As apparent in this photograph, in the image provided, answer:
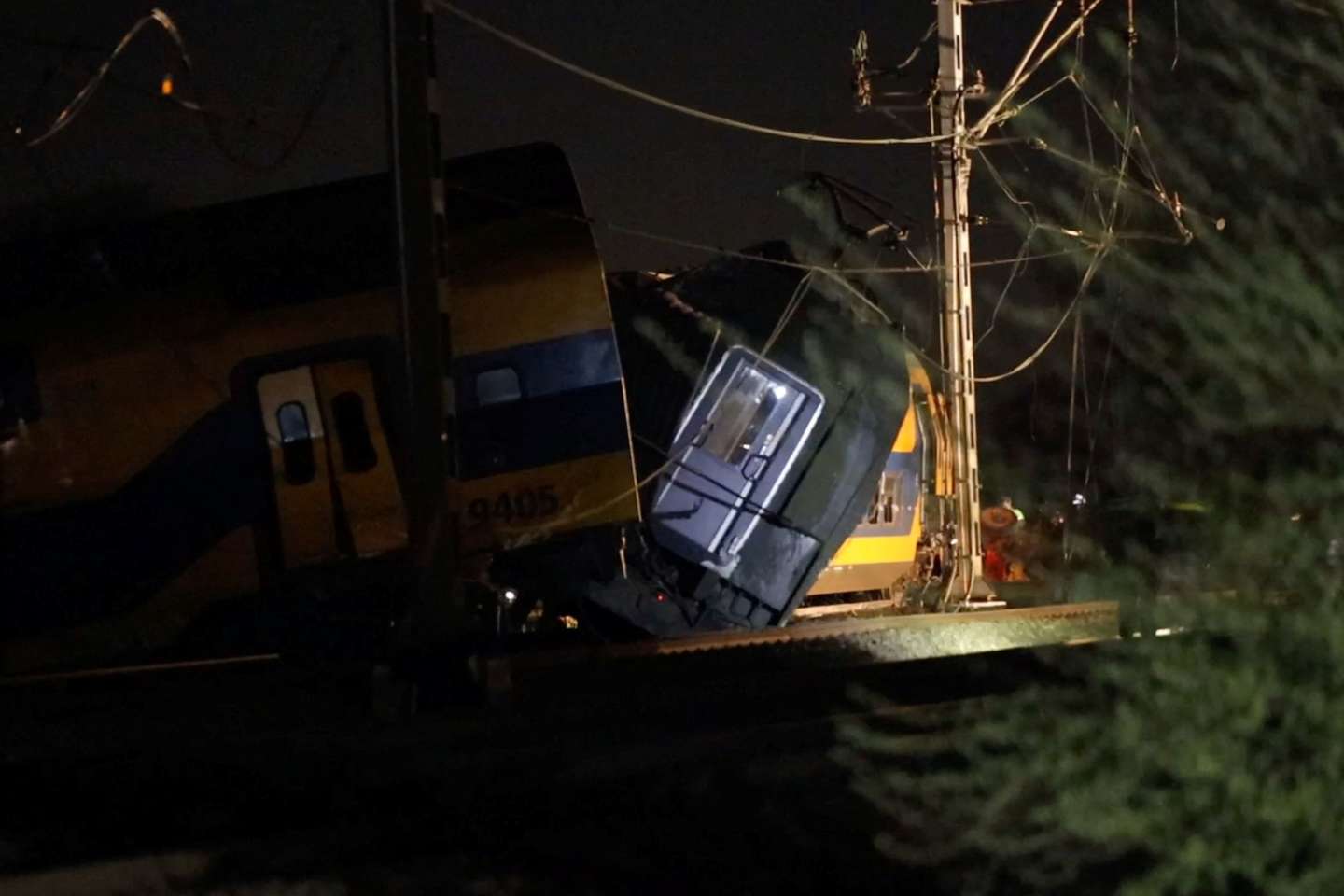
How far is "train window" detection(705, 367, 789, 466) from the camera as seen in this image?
15.2m

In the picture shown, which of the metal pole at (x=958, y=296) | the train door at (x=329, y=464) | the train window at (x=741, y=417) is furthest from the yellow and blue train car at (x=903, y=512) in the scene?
the train door at (x=329, y=464)

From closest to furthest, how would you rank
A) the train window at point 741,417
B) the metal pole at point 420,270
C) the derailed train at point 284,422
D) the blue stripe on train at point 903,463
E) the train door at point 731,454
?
the metal pole at point 420,270 → the derailed train at point 284,422 → the train door at point 731,454 → the train window at point 741,417 → the blue stripe on train at point 903,463

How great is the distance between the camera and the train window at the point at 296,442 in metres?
12.6

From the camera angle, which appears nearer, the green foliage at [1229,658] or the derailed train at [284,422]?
the green foliage at [1229,658]

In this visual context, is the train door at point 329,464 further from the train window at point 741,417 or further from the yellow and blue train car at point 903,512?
the yellow and blue train car at point 903,512

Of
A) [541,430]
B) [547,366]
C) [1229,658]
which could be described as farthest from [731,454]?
[1229,658]

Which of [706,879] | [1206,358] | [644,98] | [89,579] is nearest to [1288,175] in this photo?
[1206,358]

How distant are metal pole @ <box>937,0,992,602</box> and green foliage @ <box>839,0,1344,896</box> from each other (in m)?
4.60

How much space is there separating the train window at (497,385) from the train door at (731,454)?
2.52 metres

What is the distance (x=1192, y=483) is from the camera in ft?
32.0

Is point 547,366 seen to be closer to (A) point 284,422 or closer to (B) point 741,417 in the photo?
(A) point 284,422

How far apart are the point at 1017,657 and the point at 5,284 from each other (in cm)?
854

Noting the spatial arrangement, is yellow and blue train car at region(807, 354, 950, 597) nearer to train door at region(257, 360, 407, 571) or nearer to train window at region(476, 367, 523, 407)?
train window at region(476, 367, 523, 407)

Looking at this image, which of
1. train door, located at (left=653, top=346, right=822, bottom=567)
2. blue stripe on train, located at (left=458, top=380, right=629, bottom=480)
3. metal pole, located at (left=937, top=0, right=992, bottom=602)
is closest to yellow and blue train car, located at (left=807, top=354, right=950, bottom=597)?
metal pole, located at (left=937, top=0, right=992, bottom=602)
